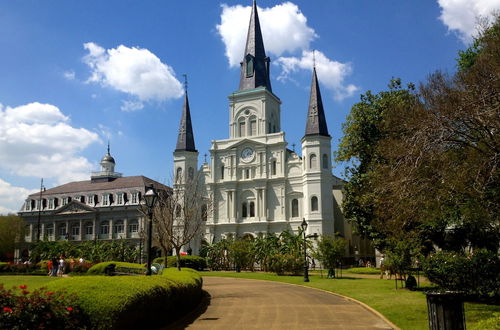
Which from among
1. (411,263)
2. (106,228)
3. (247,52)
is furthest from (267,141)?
(411,263)

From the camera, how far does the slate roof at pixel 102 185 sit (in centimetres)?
6931

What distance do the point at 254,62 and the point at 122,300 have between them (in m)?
55.5

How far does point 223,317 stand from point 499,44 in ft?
39.7

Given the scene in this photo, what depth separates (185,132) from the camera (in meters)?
61.5

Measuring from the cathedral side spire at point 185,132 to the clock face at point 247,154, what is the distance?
7.03m

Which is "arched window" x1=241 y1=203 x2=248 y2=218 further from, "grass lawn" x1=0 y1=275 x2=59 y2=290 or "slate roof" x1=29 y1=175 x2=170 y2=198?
"grass lawn" x1=0 y1=275 x2=59 y2=290

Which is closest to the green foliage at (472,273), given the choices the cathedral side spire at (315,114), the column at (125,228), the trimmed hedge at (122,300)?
the trimmed hedge at (122,300)

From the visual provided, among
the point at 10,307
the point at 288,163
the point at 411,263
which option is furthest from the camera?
the point at 288,163

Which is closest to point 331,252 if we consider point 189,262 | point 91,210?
point 189,262

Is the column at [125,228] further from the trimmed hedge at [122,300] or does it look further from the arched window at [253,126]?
the trimmed hedge at [122,300]

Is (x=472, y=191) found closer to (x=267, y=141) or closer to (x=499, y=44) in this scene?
(x=499, y=44)

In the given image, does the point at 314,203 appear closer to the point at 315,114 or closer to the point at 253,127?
the point at 315,114

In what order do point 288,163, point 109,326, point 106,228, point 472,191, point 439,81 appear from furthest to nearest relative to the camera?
1. point 106,228
2. point 288,163
3. point 439,81
4. point 472,191
5. point 109,326

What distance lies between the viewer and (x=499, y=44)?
14.3 metres
